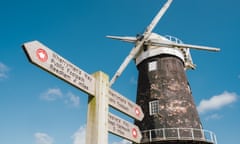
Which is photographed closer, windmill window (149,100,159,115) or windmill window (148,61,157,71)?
windmill window (149,100,159,115)

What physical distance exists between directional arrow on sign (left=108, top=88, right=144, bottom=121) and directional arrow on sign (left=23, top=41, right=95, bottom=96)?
42 centimetres

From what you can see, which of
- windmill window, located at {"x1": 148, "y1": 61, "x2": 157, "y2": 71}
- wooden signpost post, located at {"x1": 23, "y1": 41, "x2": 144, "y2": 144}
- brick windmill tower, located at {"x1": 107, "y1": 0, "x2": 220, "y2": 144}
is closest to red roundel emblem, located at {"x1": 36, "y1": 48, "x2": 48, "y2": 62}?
wooden signpost post, located at {"x1": 23, "y1": 41, "x2": 144, "y2": 144}

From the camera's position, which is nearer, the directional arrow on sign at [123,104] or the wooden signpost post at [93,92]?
the wooden signpost post at [93,92]

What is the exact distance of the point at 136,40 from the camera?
19.8 meters

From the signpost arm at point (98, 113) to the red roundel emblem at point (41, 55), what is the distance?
842 millimetres

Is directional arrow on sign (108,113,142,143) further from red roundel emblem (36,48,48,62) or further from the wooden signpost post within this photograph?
red roundel emblem (36,48,48,62)

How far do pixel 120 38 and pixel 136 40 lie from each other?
204 cm

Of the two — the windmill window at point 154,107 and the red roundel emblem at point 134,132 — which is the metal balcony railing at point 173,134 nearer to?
the windmill window at point 154,107

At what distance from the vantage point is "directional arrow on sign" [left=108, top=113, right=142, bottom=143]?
3344mm

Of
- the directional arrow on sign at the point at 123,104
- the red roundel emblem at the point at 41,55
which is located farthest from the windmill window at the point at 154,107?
the red roundel emblem at the point at 41,55

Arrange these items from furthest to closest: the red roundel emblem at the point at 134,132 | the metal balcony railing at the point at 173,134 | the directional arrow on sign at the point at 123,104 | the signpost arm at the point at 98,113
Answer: the metal balcony railing at the point at 173,134, the red roundel emblem at the point at 134,132, the directional arrow on sign at the point at 123,104, the signpost arm at the point at 98,113

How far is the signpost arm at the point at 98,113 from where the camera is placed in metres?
2.88

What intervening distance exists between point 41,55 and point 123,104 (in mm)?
1581

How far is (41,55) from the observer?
8.92 ft
